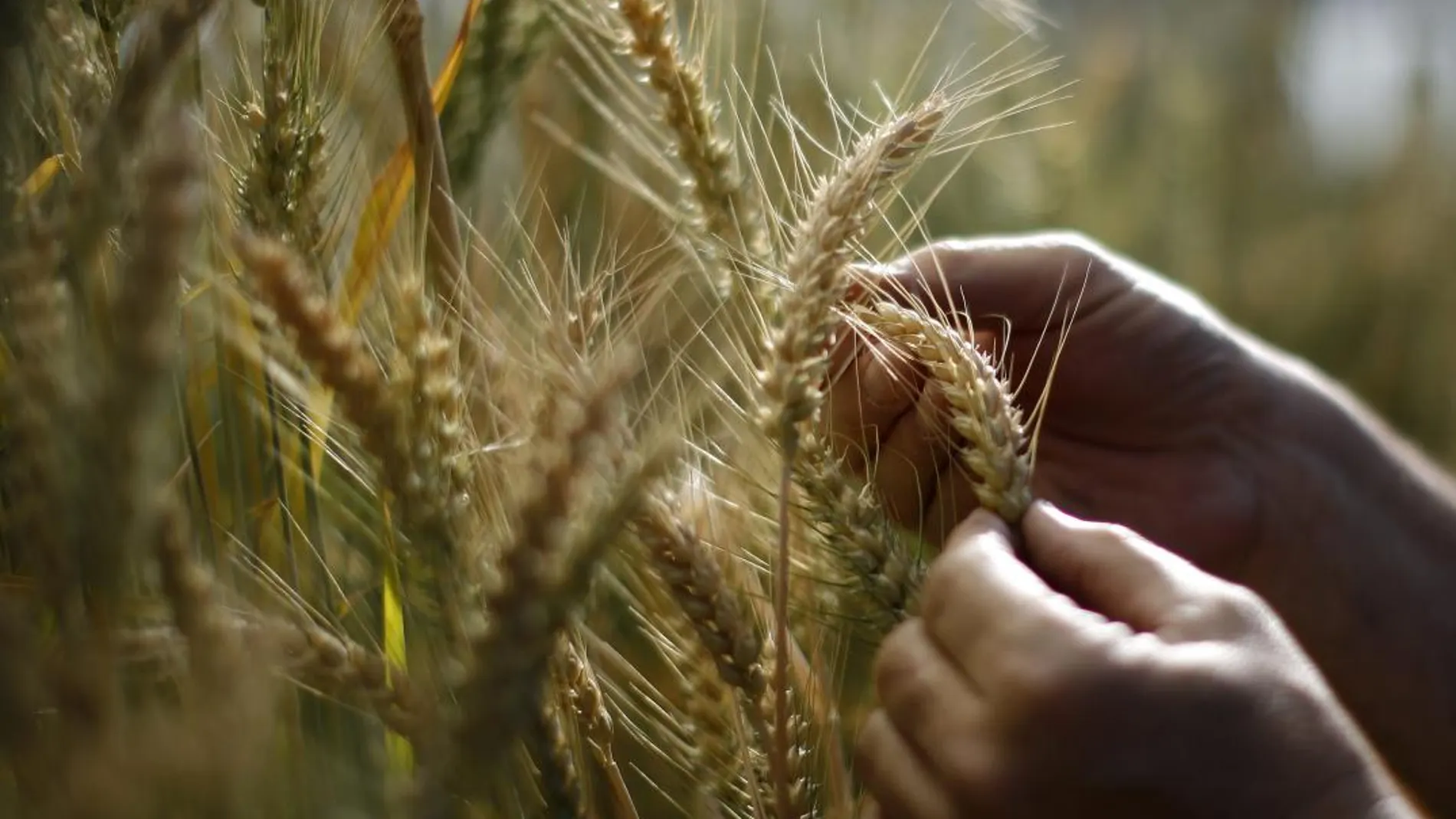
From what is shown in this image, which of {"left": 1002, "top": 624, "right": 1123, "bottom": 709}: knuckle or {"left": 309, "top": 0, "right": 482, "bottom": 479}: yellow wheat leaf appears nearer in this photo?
{"left": 1002, "top": 624, "right": 1123, "bottom": 709}: knuckle

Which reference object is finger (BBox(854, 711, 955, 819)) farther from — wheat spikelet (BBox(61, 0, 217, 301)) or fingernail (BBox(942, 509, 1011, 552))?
wheat spikelet (BBox(61, 0, 217, 301))

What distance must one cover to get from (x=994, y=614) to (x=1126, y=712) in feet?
0.25

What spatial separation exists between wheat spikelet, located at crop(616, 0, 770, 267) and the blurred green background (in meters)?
0.79

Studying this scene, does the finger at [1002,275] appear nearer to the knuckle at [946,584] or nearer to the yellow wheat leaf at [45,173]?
the knuckle at [946,584]

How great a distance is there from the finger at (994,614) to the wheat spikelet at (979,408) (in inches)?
1.2

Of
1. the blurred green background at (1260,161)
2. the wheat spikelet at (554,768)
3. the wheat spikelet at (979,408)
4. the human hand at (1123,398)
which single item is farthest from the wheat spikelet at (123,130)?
the blurred green background at (1260,161)

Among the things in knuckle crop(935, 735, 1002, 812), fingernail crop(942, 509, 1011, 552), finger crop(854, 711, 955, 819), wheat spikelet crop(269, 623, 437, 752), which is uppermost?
wheat spikelet crop(269, 623, 437, 752)

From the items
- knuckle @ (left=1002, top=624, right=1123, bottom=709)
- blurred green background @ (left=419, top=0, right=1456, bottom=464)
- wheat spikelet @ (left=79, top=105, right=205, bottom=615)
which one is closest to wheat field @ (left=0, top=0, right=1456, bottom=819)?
wheat spikelet @ (left=79, top=105, right=205, bottom=615)

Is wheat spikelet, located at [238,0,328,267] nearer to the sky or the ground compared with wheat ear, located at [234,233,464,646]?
nearer to the sky

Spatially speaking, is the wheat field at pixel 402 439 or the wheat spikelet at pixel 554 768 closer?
the wheat field at pixel 402 439

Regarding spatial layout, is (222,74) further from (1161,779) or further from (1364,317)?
(1364,317)

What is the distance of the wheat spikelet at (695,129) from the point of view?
0.65m

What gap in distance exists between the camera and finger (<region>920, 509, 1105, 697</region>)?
1.77ft

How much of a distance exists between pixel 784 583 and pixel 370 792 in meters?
0.19
